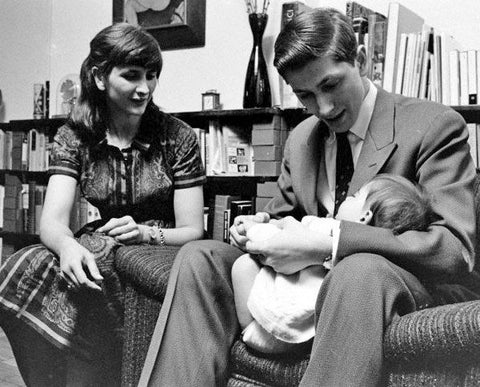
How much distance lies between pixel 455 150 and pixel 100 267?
911 mm

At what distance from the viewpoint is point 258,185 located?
260 centimetres

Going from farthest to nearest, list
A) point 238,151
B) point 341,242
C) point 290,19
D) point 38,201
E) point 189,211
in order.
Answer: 1. point 38,201
2. point 238,151
3. point 290,19
4. point 189,211
5. point 341,242

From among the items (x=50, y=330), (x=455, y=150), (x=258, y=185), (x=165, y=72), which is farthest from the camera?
(x=165, y=72)

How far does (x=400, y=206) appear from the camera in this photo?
4.10 feet

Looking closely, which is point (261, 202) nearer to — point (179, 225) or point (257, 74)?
point (257, 74)

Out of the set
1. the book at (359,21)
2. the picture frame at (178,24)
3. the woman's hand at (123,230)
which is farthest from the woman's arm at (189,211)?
the picture frame at (178,24)

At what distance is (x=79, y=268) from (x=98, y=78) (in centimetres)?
66

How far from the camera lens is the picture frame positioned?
3141 mm

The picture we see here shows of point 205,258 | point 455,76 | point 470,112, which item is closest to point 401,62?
point 455,76

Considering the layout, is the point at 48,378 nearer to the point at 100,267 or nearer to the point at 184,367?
the point at 100,267

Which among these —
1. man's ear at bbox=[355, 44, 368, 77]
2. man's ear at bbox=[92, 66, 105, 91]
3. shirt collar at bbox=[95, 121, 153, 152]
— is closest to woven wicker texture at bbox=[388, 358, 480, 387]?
man's ear at bbox=[355, 44, 368, 77]

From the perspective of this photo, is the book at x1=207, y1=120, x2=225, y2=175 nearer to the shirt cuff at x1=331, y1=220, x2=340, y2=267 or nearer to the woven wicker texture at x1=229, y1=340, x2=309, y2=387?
the woven wicker texture at x1=229, y1=340, x2=309, y2=387

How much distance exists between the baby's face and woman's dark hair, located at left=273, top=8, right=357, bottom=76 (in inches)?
11.5

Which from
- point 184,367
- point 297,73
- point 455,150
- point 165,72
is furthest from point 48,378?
point 165,72
